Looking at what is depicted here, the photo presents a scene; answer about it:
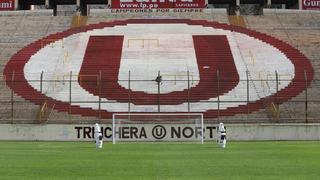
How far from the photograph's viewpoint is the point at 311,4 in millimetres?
74125

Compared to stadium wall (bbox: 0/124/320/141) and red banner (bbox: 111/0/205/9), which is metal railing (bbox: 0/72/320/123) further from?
red banner (bbox: 111/0/205/9)

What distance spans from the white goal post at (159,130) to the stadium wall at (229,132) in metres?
0.91

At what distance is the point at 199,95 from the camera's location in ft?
140

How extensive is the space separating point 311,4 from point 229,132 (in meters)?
41.2

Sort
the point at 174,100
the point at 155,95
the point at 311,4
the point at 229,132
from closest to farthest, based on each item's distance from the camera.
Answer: the point at 229,132, the point at 174,100, the point at 155,95, the point at 311,4

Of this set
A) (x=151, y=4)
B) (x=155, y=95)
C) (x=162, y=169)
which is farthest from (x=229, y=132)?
(x=151, y=4)

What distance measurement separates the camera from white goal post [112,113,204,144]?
3625cm

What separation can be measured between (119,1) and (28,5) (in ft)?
59.4

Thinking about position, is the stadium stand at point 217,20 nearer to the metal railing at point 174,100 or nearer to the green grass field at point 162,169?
the metal railing at point 174,100

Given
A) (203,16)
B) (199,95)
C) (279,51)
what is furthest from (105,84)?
(203,16)

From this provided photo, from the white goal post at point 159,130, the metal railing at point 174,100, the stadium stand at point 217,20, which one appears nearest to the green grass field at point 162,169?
the white goal post at point 159,130

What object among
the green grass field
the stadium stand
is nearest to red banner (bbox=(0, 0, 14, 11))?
the stadium stand

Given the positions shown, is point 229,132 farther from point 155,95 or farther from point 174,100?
point 155,95

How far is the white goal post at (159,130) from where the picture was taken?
1427 inches
